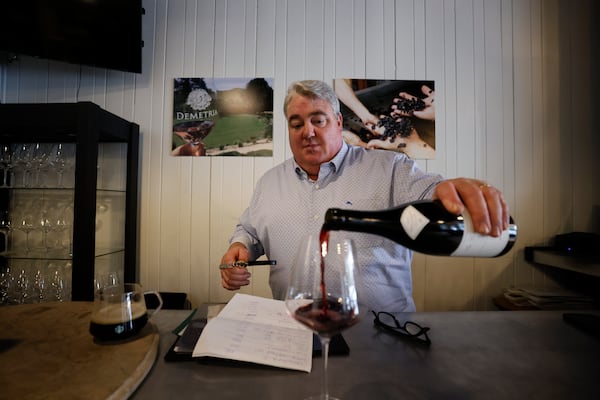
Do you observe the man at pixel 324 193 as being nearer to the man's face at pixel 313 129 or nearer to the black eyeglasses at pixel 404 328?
the man's face at pixel 313 129

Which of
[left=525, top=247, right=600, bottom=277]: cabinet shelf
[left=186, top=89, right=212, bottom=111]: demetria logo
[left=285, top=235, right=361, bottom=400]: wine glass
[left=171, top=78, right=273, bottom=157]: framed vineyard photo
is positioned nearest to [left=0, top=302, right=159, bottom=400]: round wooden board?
[left=285, top=235, right=361, bottom=400]: wine glass

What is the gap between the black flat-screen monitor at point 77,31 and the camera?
1880 mm

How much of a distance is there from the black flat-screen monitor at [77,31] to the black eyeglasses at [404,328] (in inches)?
84.1

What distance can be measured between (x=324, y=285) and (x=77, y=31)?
2.35m

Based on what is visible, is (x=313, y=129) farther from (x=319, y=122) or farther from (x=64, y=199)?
(x=64, y=199)

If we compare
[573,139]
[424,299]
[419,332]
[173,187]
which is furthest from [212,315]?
[573,139]

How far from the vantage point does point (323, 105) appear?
1390 mm

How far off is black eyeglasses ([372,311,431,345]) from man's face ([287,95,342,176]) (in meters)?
0.78

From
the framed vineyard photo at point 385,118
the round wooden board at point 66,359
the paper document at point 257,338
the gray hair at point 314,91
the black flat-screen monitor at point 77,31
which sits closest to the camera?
the round wooden board at point 66,359

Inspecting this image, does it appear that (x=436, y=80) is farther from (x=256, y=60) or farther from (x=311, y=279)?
(x=311, y=279)

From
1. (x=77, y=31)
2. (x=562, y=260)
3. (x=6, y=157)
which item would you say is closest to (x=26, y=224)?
(x=6, y=157)

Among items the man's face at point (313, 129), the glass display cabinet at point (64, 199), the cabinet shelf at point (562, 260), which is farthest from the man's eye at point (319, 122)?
the cabinet shelf at point (562, 260)

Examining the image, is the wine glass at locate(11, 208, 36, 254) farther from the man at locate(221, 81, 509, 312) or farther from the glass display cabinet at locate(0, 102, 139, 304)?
the man at locate(221, 81, 509, 312)

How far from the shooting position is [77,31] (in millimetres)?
1962
